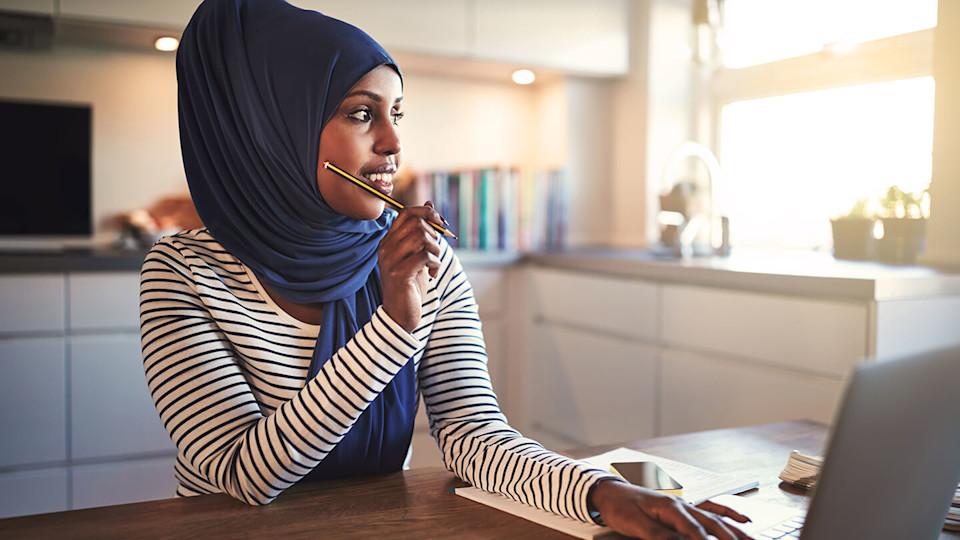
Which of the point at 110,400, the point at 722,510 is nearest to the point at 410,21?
the point at 110,400

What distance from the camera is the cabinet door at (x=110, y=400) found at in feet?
7.54

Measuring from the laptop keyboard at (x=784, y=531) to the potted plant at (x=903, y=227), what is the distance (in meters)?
1.59

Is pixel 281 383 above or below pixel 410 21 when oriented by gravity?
below

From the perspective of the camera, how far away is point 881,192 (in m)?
2.42

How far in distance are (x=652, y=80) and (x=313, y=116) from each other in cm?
233

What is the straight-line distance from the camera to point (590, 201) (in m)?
3.42


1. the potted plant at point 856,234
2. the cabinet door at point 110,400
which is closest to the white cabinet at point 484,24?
the cabinet door at point 110,400

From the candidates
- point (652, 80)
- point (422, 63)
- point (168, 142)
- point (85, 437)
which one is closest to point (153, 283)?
point (85, 437)

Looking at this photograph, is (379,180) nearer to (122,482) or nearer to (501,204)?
(122,482)

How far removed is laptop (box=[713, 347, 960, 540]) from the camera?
60cm

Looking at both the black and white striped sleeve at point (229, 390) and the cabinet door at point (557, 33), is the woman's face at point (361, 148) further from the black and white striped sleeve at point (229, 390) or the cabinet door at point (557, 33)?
the cabinet door at point (557, 33)

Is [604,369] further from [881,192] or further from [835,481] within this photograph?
[835,481]

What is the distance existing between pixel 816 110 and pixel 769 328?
3.94 ft

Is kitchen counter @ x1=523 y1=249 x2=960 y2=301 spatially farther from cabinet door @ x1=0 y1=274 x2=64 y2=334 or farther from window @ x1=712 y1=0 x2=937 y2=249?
cabinet door @ x1=0 y1=274 x2=64 y2=334
